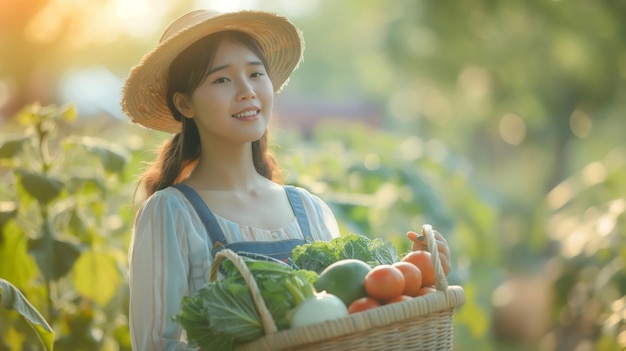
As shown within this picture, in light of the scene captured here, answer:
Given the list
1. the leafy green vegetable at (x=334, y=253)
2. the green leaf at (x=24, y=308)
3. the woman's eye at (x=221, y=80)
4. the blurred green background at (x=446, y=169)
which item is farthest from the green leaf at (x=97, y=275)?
the leafy green vegetable at (x=334, y=253)

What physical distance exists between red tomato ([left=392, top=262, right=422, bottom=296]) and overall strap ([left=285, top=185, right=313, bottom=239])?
646 millimetres

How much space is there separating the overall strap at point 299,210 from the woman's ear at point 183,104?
0.39 meters

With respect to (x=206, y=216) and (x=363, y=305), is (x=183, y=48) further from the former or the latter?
(x=363, y=305)

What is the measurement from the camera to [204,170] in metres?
3.12

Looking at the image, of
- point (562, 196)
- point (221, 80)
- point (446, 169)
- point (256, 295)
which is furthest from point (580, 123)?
point (256, 295)

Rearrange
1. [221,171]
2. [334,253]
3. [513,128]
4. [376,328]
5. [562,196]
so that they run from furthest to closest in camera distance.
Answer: [513,128] → [562,196] → [221,171] → [334,253] → [376,328]

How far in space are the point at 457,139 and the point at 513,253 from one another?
260 cm

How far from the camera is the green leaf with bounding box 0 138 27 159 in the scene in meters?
3.78

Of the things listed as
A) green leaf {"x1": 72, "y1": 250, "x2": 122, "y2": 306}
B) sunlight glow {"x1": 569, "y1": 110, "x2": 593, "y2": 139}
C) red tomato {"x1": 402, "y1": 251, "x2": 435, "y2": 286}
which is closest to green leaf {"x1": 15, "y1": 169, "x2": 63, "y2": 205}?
green leaf {"x1": 72, "y1": 250, "x2": 122, "y2": 306}

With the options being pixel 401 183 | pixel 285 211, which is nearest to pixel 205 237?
pixel 285 211

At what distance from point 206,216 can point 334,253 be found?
421mm

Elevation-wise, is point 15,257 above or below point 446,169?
below

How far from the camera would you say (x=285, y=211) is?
315cm

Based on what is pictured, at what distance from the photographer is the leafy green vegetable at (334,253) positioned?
2.71 metres
